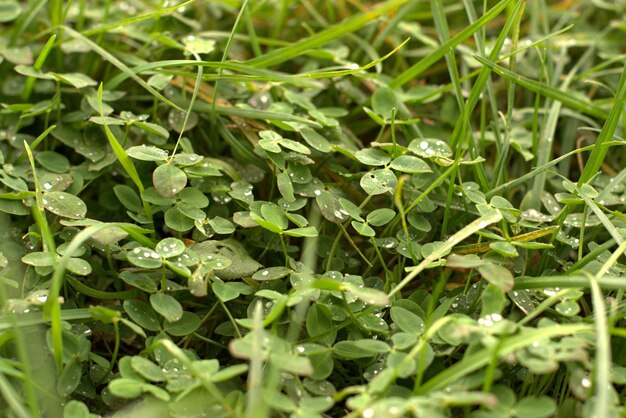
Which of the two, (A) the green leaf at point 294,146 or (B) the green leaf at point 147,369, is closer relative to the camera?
(B) the green leaf at point 147,369

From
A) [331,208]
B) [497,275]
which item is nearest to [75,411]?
[331,208]

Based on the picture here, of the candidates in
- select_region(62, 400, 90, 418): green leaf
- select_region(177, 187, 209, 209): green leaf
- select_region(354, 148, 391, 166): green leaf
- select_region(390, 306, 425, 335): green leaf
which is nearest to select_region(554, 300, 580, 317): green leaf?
select_region(390, 306, 425, 335): green leaf

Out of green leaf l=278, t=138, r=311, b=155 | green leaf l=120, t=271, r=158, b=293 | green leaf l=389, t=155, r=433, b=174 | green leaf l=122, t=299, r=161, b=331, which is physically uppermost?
green leaf l=278, t=138, r=311, b=155

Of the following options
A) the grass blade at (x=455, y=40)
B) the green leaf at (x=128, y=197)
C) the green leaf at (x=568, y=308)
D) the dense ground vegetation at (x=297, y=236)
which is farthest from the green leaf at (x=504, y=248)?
the green leaf at (x=128, y=197)

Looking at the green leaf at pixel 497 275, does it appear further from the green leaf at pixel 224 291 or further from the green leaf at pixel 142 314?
the green leaf at pixel 142 314

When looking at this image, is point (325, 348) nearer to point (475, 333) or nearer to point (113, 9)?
point (475, 333)

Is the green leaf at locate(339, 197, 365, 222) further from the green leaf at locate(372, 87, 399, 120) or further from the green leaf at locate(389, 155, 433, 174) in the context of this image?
the green leaf at locate(372, 87, 399, 120)
